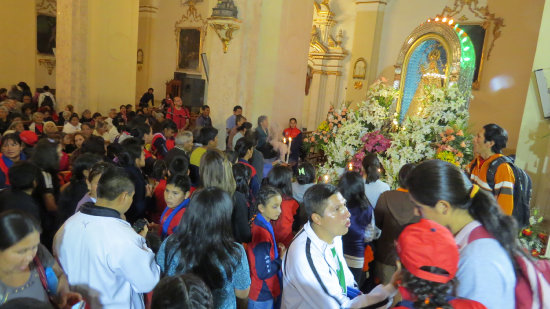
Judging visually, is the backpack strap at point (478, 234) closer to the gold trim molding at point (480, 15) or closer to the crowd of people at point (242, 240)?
the crowd of people at point (242, 240)

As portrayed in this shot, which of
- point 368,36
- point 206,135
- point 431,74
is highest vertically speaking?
point 368,36

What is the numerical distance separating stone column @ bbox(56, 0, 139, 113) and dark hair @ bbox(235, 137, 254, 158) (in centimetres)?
703

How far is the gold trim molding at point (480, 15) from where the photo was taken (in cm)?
1011

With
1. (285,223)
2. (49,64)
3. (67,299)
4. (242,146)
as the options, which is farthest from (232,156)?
(49,64)

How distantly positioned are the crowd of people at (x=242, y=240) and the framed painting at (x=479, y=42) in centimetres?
731

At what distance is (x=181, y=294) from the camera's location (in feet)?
5.43

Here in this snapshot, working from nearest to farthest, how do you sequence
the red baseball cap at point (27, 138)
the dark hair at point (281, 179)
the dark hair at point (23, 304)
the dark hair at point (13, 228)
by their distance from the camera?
the dark hair at point (23, 304) < the dark hair at point (13, 228) < the dark hair at point (281, 179) < the red baseball cap at point (27, 138)

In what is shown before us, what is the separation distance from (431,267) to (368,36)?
39.6 ft

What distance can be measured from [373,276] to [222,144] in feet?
15.6

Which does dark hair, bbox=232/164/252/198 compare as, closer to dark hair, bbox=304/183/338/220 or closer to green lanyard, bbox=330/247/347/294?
dark hair, bbox=304/183/338/220

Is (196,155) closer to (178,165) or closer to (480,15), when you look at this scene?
(178,165)

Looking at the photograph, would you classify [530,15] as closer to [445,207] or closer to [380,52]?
[380,52]

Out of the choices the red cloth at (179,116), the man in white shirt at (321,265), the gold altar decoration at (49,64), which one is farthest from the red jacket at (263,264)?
the gold altar decoration at (49,64)

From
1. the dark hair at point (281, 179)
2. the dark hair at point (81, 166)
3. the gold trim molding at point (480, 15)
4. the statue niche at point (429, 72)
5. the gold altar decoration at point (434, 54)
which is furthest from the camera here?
the gold trim molding at point (480, 15)
